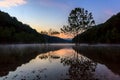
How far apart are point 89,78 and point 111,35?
141388 millimetres

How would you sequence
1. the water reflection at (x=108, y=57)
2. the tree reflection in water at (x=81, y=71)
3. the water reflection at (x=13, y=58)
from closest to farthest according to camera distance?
the tree reflection in water at (x=81, y=71), the water reflection at (x=13, y=58), the water reflection at (x=108, y=57)

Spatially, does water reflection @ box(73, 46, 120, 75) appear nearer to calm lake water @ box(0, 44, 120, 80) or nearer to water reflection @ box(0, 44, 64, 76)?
calm lake water @ box(0, 44, 120, 80)

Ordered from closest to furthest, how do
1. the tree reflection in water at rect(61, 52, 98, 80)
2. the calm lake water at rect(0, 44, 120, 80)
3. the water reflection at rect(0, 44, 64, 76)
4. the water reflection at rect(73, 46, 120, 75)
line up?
the tree reflection in water at rect(61, 52, 98, 80) < the calm lake water at rect(0, 44, 120, 80) < the water reflection at rect(0, 44, 64, 76) < the water reflection at rect(73, 46, 120, 75)

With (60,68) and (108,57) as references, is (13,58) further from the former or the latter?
(108,57)

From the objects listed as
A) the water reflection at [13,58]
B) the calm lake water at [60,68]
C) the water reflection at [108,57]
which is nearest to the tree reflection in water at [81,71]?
the calm lake water at [60,68]

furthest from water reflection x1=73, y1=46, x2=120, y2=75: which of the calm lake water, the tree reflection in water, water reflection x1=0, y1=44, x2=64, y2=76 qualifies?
water reflection x1=0, y1=44, x2=64, y2=76

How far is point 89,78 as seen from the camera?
54.4 feet

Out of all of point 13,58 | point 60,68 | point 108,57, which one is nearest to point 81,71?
point 60,68

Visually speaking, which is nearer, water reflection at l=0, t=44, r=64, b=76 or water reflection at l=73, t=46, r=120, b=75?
water reflection at l=0, t=44, r=64, b=76

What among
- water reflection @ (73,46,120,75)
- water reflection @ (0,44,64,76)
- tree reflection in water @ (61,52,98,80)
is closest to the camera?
tree reflection in water @ (61,52,98,80)

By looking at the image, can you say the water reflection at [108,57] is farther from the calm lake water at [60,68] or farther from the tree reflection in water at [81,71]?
the tree reflection in water at [81,71]

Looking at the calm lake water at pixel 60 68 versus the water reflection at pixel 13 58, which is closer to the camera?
the calm lake water at pixel 60 68

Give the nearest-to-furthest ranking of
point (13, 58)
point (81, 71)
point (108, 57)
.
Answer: point (81, 71)
point (13, 58)
point (108, 57)

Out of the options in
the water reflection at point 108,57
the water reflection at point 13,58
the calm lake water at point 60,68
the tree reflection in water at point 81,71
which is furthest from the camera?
the water reflection at point 108,57
